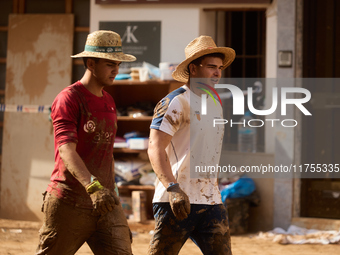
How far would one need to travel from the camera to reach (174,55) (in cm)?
858

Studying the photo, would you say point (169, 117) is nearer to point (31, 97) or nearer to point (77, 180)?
point (77, 180)

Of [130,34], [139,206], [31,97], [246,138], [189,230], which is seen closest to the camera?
[189,230]

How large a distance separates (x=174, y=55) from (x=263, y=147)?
1881 mm

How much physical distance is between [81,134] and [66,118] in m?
0.16

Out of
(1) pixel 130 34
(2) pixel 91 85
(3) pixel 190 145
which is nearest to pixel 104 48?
(2) pixel 91 85

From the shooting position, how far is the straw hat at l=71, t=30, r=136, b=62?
12.5 ft

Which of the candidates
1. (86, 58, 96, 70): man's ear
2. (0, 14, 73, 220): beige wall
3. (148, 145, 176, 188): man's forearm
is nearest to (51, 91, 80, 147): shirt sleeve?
(86, 58, 96, 70): man's ear

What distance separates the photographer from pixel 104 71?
382cm

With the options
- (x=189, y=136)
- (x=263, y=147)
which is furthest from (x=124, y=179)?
(x=189, y=136)

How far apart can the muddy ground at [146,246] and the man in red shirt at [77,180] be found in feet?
10.5

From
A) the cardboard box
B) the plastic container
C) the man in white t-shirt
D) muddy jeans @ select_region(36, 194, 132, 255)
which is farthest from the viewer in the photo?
the plastic container

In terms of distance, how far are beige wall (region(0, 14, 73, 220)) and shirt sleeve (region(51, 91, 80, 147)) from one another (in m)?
5.52

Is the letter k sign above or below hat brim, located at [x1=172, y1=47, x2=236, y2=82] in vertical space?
above

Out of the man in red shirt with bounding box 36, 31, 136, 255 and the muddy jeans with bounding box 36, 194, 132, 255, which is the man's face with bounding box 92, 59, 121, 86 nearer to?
the man in red shirt with bounding box 36, 31, 136, 255
